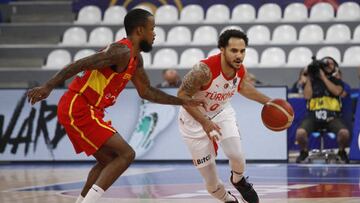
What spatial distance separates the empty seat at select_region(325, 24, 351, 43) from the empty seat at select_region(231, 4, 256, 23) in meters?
1.96

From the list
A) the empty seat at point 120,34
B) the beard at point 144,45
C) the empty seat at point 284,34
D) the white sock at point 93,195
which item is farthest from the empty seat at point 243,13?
the white sock at point 93,195

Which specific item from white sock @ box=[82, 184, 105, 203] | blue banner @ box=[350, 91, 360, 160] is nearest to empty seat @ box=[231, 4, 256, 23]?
blue banner @ box=[350, 91, 360, 160]

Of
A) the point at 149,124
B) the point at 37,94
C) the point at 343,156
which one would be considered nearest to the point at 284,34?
the point at 343,156

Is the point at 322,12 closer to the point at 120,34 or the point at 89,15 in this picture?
the point at 120,34

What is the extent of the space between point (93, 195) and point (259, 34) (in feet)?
40.9

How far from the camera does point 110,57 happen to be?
628cm

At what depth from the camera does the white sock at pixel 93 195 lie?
6.24 m

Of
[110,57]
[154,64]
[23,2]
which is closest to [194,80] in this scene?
[110,57]

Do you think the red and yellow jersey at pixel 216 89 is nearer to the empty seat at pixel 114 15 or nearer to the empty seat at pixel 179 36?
the empty seat at pixel 179 36

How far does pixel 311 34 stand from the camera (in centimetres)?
1798

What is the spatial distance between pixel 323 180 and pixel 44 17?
1193 cm

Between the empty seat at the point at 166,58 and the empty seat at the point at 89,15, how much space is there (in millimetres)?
2691

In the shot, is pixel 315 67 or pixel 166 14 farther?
pixel 166 14

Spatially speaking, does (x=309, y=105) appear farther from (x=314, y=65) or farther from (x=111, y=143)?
(x=111, y=143)
